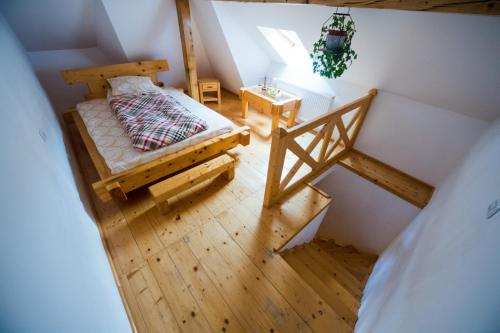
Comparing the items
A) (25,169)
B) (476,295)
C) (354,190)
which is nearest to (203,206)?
(25,169)

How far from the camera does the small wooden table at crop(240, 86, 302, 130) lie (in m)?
3.14

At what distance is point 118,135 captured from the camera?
2352mm

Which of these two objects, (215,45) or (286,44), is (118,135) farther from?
(286,44)

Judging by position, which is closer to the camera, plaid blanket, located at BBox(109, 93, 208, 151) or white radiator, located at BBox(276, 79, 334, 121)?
plaid blanket, located at BBox(109, 93, 208, 151)

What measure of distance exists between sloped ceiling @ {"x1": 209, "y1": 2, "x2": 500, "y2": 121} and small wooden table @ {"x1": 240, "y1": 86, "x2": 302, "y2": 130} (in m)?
0.85

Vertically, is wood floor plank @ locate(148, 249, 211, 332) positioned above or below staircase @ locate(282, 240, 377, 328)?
above

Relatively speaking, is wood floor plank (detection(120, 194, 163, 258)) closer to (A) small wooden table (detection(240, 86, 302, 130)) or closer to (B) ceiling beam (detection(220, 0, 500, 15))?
(A) small wooden table (detection(240, 86, 302, 130))

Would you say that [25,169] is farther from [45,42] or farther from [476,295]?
[45,42]

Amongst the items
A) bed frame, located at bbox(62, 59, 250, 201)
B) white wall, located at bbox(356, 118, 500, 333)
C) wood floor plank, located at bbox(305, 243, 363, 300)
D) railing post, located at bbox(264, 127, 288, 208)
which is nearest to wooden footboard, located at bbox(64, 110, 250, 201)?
bed frame, located at bbox(62, 59, 250, 201)

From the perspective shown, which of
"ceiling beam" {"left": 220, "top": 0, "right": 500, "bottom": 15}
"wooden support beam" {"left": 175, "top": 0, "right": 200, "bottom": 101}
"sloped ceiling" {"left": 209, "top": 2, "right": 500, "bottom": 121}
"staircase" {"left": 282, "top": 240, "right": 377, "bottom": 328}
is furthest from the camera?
"wooden support beam" {"left": 175, "top": 0, "right": 200, "bottom": 101}

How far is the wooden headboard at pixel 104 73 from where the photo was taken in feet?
9.86

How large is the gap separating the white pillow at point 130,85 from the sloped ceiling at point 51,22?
2.57 feet

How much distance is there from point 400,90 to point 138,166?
294 centimetres

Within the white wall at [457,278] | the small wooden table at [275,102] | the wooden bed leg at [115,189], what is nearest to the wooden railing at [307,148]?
the small wooden table at [275,102]
